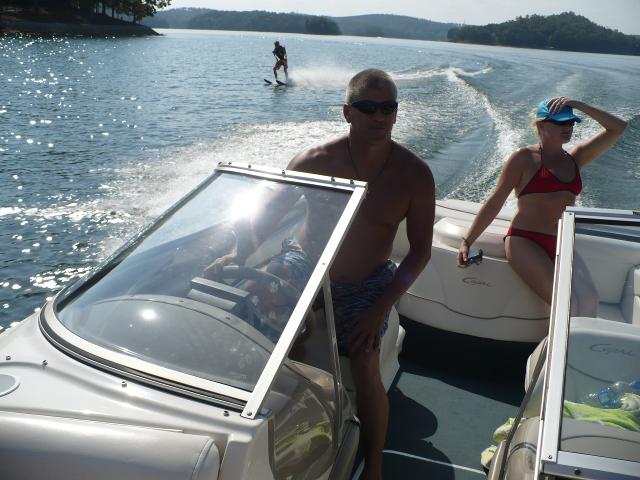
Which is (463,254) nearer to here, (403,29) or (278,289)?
(278,289)

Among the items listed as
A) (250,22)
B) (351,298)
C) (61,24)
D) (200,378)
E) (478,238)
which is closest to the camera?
(200,378)

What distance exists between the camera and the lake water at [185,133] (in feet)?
23.6

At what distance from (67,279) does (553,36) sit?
2680 centimetres

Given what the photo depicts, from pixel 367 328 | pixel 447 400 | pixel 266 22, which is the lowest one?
pixel 266 22

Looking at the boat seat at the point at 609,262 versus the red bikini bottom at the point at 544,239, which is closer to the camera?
the boat seat at the point at 609,262

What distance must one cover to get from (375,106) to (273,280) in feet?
2.58

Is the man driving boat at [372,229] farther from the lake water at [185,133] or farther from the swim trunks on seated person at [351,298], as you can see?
the lake water at [185,133]

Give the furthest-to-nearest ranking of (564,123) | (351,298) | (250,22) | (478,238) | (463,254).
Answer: (250,22) → (478,238) → (463,254) → (564,123) → (351,298)

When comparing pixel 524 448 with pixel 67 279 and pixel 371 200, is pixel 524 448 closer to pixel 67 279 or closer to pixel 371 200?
pixel 371 200

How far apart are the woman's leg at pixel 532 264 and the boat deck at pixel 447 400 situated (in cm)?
36

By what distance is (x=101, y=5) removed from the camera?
226 feet

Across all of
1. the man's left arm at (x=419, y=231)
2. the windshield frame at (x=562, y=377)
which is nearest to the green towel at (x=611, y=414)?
the windshield frame at (x=562, y=377)

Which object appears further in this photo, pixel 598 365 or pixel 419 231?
pixel 419 231

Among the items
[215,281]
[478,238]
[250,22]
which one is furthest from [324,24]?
[215,281]
